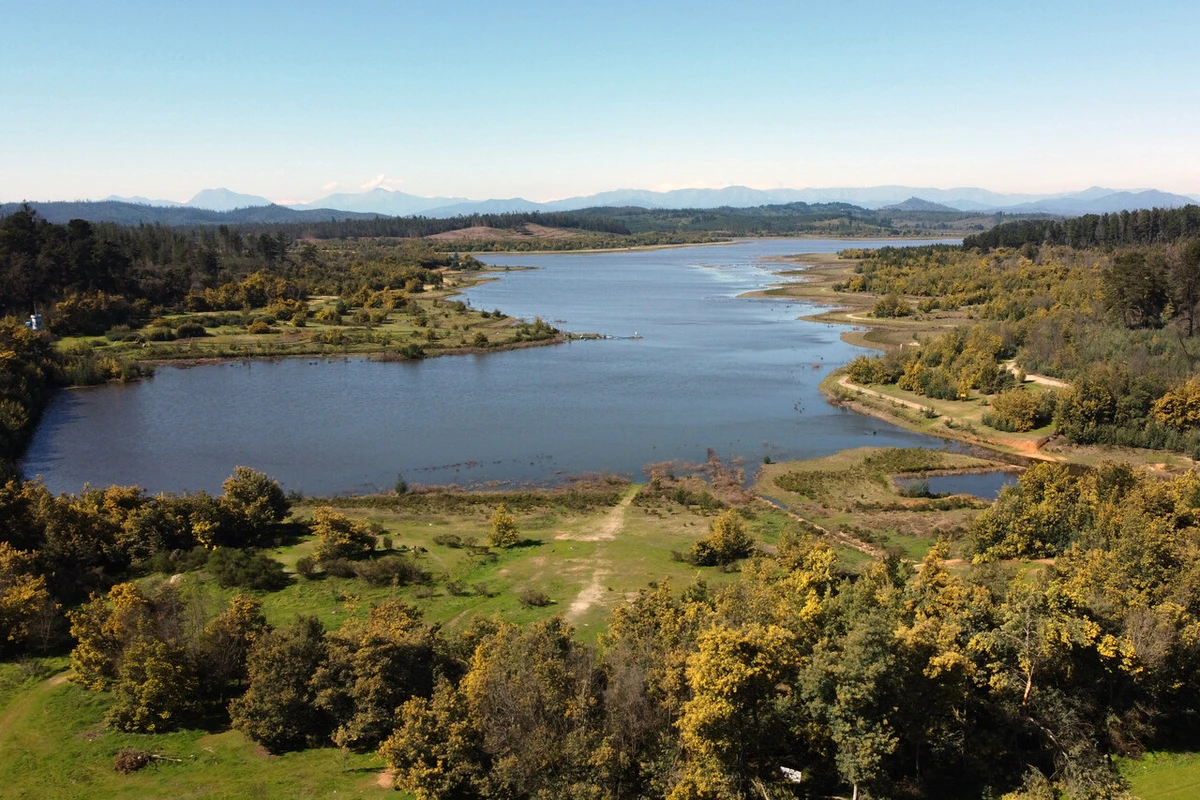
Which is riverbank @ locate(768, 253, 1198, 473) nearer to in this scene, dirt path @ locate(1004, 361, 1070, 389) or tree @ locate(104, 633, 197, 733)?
dirt path @ locate(1004, 361, 1070, 389)

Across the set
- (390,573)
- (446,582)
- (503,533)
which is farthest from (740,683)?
(503,533)

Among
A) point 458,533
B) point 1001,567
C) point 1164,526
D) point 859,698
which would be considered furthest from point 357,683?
point 1164,526

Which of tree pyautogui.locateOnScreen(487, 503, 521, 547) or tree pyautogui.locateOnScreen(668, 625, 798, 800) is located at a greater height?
tree pyautogui.locateOnScreen(668, 625, 798, 800)

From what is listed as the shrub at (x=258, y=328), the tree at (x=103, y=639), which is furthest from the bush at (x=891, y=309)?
the tree at (x=103, y=639)

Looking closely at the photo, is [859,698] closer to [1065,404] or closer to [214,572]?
[214,572]

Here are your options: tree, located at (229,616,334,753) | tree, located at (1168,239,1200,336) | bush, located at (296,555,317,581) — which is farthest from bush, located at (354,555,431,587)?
tree, located at (1168,239,1200,336)

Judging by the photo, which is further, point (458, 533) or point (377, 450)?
point (377, 450)
